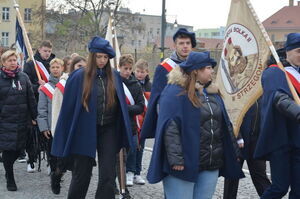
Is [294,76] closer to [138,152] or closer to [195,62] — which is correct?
[195,62]

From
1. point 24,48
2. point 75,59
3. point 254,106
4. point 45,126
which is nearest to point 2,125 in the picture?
point 45,126

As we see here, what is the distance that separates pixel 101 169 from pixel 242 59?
1838 millimetres

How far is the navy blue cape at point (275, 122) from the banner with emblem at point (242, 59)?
0.50 m

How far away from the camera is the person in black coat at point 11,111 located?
7.62m

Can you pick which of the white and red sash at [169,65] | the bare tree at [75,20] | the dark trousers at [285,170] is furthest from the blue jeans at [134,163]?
the bare tree at [75,20]

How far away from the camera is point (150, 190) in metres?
7.74

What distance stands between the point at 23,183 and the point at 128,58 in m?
2.49

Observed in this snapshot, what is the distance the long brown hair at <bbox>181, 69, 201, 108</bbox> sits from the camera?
480 centimetres

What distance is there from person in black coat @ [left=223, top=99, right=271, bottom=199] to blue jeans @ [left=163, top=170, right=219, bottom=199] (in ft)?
4.40

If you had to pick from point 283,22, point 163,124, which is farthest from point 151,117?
point 283,22

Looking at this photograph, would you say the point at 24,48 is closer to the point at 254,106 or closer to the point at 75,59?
the point at 75,59

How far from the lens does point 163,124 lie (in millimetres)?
4777

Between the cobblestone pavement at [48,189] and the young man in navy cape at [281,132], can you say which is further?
the cobblestone pavement at [48,189]

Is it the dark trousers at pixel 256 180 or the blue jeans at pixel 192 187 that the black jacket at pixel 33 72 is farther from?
the blue jeans at pixel 192 187
